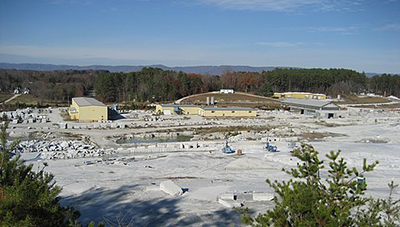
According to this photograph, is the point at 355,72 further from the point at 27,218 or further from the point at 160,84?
the point at 27,218

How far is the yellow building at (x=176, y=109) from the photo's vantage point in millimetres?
42062

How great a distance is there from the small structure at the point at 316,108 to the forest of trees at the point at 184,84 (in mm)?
15849

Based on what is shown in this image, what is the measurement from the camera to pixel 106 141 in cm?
2639

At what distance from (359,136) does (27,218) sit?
28684mm

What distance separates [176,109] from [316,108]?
676 inches

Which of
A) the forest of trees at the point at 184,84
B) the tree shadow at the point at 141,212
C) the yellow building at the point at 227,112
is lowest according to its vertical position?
the tree shadow at the point at 141,212

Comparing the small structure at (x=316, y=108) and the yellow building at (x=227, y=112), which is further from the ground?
the small structure at (x=316, y=108)

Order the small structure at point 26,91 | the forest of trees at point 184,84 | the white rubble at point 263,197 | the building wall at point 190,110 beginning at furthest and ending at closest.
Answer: the small structure at point 26,91 → the forest of trees at point 184,84 → the building wall at point 190,110 → the white rubble at point 263,197

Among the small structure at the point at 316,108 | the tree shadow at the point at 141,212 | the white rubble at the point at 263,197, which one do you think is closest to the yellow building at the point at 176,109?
the small structure at the point at 316,108

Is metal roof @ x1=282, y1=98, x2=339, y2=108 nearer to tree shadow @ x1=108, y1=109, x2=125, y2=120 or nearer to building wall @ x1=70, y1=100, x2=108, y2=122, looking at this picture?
tree shadow @ x1=108, y1=109, x2=125, y2=120

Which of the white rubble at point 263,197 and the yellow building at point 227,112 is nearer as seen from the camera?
the white rubble at point 263,197

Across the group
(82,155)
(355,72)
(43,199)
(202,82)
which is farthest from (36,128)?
(355,72)

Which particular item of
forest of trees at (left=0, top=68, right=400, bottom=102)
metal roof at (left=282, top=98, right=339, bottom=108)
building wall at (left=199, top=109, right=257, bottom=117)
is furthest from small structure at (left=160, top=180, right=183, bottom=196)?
forest of trees at (left=0, top=68, right=400, bottom=102)

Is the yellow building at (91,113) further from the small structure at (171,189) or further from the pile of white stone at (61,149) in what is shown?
the small structure at (171,189)
